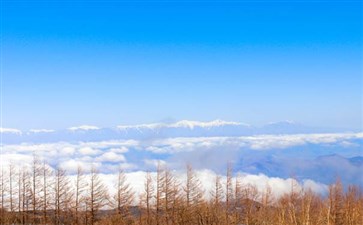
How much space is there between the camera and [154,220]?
6756 cm

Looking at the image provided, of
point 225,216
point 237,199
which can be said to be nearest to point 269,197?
point 237,199

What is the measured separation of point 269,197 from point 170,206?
21244 mm

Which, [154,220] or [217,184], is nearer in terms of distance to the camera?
[154,220]

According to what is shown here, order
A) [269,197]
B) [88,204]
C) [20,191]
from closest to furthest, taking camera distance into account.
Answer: [88,204] < [20,191] < [269,197]

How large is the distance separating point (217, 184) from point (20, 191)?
29.4 meters

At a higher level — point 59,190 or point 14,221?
point 59,190

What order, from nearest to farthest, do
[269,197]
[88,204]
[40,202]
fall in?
[88,204]
[40,202]
[269,197]

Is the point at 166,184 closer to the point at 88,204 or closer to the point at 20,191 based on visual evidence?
the point at 88,204

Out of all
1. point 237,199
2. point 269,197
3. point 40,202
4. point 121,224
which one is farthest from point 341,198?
point 40,202

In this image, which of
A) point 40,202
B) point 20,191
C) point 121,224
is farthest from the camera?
point 20,191

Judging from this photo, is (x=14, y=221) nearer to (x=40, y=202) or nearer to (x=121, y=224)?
(x=40, y=202)

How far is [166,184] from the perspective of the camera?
6938 cm

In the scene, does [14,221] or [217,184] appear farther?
[217,184]

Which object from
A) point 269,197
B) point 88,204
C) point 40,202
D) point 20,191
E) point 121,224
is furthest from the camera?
point 269,197
